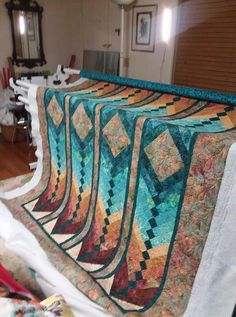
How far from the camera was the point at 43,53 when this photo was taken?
13.0 ft

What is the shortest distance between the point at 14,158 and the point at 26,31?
6.27 feet

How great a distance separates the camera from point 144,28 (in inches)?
122

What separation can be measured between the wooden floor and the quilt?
2.89 feet

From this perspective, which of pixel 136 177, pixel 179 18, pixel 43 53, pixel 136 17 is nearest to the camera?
pixel 136 177

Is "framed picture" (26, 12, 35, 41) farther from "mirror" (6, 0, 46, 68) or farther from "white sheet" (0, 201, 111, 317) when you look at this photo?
"white sheet" (0, 201, 111, 317)

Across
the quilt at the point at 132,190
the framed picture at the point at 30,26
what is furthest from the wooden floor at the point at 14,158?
the framed picture at the point at 30,26

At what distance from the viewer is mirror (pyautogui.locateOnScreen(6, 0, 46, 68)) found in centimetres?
358

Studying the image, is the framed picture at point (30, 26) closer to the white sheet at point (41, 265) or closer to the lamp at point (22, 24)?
the lamp at point (22, 24)

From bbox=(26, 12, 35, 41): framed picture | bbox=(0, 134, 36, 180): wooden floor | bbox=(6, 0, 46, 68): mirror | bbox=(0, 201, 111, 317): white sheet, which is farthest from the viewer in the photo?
bbox=(26, 12, 35, 41): framed picture

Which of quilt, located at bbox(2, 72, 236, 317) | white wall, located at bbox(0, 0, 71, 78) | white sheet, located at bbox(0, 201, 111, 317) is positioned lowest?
white sheet, located at bbox(0, 201, 111, 317)

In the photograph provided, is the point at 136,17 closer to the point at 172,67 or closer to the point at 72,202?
the point at 172,67

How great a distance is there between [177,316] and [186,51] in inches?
100

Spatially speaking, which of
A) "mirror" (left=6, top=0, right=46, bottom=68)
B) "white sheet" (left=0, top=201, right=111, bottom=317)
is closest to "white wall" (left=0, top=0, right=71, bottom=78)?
"mirror" (left=6, top=0, right=46, bottom=68)

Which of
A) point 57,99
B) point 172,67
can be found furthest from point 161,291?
point 172,67
